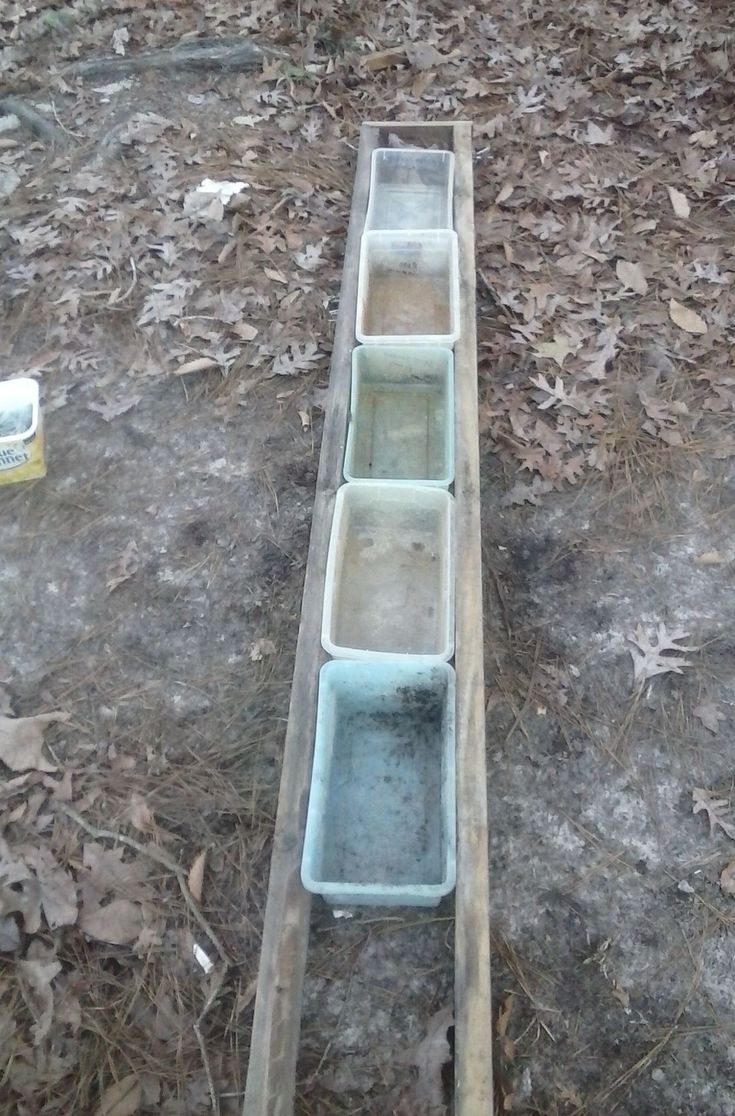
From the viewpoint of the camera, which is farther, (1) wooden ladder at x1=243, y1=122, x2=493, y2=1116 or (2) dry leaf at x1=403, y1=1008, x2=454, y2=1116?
(2) dry leaf at x1=403, y1=1008, x2=454, y2=1116

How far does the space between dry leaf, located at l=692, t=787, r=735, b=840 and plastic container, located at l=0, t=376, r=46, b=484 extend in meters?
2.66

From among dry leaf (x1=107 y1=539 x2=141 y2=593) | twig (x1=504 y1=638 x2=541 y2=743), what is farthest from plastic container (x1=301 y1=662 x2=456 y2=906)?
dry leaf (x1=107 y1=539 x2=141 y2=593)

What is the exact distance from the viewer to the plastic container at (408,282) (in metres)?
3.69

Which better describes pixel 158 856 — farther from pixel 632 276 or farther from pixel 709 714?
pixel 632 276

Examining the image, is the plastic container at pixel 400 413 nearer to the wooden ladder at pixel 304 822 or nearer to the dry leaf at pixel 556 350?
the wooden ladder at pixel 304 822

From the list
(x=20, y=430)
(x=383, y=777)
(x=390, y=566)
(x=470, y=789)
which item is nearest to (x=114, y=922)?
(x=383, y=777)

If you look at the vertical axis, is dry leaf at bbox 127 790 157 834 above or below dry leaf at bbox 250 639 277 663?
below

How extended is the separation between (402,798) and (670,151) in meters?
3.97

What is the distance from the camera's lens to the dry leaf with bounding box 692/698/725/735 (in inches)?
104

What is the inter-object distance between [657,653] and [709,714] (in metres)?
0.26

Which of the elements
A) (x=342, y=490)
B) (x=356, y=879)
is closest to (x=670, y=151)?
(x=342, y=490)

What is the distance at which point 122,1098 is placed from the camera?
2072 millimetres

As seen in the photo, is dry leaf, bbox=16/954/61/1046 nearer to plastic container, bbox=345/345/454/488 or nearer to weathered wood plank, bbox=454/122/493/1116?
weathered wood plank, bbox=454/122/493/1116

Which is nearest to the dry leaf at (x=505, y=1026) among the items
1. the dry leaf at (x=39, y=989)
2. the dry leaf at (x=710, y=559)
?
the dry leaf at (x=39, y=989)
